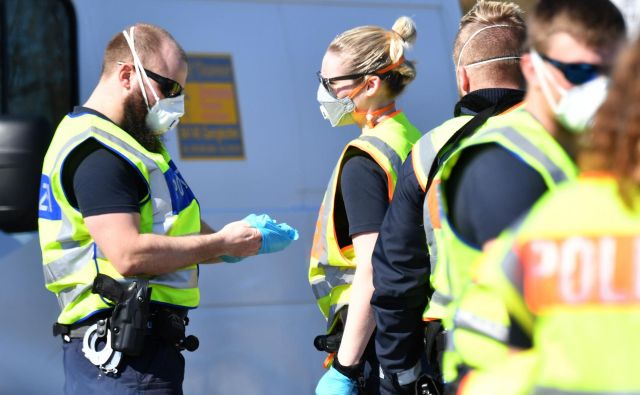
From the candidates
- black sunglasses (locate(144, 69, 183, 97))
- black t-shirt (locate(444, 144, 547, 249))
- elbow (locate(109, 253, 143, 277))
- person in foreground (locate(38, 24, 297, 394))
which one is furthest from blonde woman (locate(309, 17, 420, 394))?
→ black t-shirt (locate(444, 144, 547, 249))

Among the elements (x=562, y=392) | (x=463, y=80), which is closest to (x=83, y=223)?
(x=463, y=80)

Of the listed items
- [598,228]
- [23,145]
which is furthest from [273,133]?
[598,228]

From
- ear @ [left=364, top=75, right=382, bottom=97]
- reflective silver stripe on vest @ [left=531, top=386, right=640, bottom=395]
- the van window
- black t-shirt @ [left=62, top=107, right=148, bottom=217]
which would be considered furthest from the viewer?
the van window

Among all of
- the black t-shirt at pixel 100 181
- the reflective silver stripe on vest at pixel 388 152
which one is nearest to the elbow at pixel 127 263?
the black t-shirt at pixel 100 181

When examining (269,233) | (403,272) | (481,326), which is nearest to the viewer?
(481,326)

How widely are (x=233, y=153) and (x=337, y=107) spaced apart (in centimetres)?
64

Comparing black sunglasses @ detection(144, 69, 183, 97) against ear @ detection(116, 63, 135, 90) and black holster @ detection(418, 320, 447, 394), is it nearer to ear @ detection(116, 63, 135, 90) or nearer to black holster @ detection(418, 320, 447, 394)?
ear @ detection(116, 63, 135, 90)

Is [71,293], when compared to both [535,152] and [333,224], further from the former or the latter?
[535,152]

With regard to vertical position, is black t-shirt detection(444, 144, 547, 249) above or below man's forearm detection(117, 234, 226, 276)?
above

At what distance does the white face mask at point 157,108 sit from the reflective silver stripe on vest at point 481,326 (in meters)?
1.66

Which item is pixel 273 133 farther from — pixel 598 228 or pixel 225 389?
pixel 598 228

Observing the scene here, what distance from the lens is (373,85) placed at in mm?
3479

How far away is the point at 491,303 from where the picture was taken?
1653 millimetres

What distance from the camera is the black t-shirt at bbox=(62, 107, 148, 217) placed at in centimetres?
299
